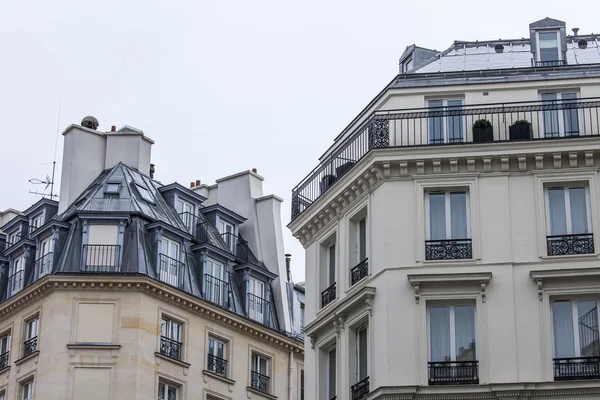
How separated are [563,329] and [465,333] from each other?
2186mm

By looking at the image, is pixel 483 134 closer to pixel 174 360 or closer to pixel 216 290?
pixel 174 360

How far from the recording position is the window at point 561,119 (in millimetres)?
31375

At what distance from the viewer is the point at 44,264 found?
4497cm

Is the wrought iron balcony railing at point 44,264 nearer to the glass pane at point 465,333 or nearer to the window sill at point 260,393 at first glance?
the window sill at point 260,393

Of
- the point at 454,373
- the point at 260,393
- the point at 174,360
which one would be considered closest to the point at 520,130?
the point at 454,373

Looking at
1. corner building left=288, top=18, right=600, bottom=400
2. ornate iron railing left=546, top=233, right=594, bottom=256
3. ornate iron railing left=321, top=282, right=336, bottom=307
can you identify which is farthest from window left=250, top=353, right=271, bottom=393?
ornate iron railing left=546, top=233, right=594, bottom=256

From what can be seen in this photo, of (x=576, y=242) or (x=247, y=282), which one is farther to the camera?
(x=247, y=282)

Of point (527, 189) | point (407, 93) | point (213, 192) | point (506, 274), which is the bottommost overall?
point (506, 274)

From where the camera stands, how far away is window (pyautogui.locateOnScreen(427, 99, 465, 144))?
1254 inches

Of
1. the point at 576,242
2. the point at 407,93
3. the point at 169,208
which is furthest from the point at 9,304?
the point at 576,242

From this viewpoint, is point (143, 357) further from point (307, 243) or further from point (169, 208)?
point (307, 243)

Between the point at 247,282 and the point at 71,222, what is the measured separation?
7153 mm

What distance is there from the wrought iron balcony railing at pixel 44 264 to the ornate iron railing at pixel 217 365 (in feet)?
20.8

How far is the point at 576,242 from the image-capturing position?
98.7 ft
